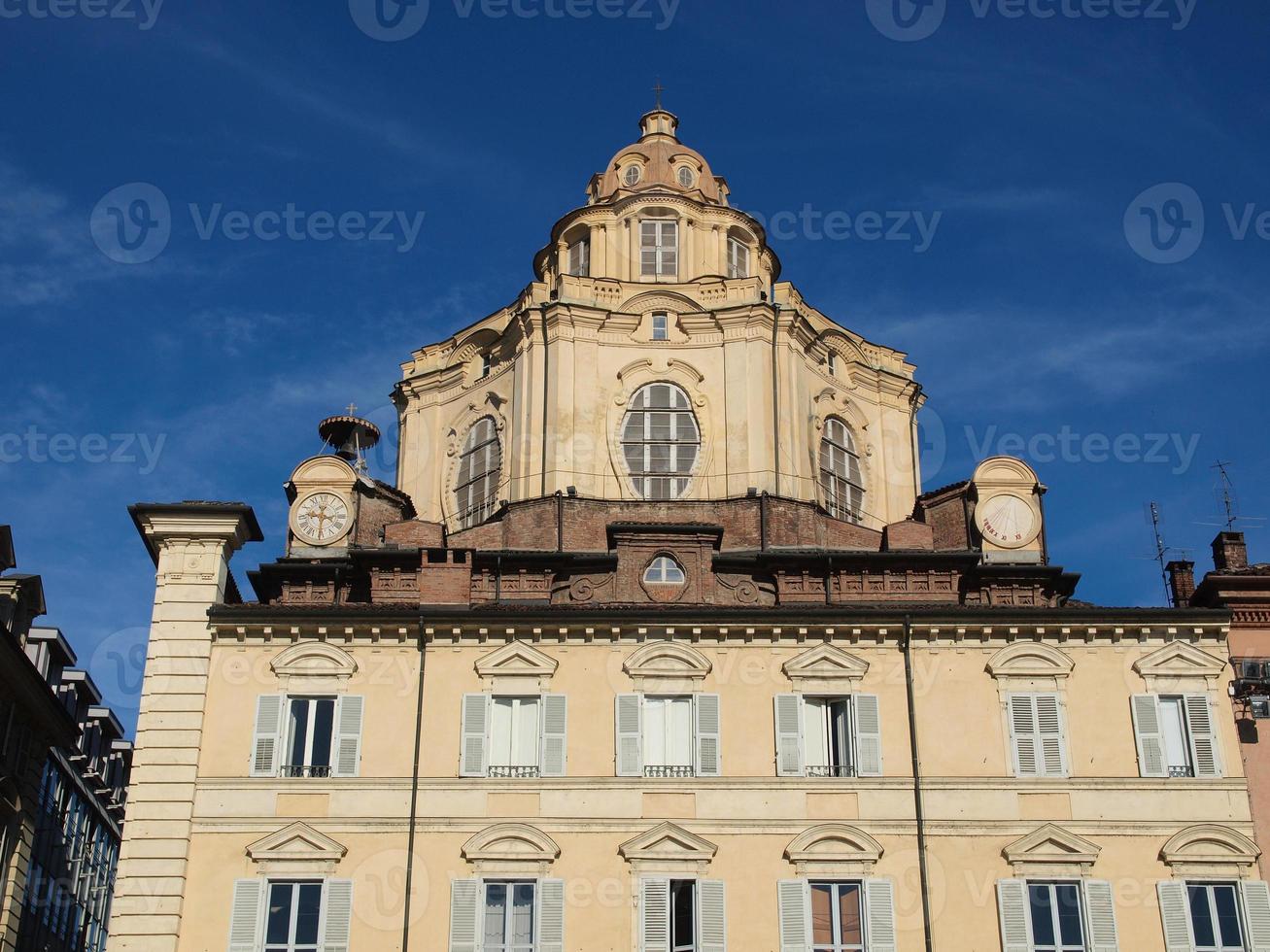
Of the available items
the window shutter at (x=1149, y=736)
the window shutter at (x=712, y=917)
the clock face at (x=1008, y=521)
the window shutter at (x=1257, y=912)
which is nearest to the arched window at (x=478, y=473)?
the clock face at (x=1008, y=521)

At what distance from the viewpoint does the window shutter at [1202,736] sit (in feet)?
114

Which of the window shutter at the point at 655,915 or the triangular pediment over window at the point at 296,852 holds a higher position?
the triangular pediment over window at the point at 296,852

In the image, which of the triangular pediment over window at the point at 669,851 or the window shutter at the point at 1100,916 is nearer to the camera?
the window shutter at the point at 1100,916

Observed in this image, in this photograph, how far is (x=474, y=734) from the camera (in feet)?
114

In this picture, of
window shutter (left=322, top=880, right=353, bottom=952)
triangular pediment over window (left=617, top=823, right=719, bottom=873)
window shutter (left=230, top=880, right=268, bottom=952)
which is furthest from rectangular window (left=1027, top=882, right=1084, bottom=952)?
window shutter (left=230, top=880, right=268, bottom=952)

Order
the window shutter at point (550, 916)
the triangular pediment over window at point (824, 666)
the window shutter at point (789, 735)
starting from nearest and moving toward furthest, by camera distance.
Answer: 1. the window shutter at point (550, 916)
2. the window shutter at point (789, 735)
3. the triangular pediment over window at point (824, 666)

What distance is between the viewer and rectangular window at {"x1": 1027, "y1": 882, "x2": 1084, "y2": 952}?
32844 mm

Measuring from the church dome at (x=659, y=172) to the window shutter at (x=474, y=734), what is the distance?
1051 inches

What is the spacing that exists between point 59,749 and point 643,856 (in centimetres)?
2252

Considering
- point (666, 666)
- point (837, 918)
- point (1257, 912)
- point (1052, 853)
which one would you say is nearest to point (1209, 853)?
point (1257, 912)

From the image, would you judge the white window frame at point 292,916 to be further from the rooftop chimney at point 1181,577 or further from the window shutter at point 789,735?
the rooftop chimney at point 1181,577

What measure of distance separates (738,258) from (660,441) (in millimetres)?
9590

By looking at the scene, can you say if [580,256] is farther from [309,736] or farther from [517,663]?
[309,736]

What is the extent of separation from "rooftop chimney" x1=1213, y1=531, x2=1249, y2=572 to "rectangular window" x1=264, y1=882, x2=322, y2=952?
74.4 feet
